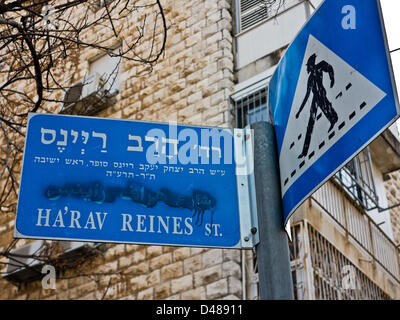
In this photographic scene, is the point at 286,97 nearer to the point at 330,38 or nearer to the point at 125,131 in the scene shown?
the point at 330,38

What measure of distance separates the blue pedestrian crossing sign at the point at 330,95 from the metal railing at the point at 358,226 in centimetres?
553

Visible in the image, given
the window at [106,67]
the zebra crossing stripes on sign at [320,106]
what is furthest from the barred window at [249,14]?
the zebra crossing stripes on sign at [320,106]

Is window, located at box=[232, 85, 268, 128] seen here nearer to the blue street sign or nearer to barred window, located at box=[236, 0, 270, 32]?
barred window, located at box=[236, 0, 270, 32]

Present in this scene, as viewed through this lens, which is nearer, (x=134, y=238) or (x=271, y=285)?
(x=271, y=285)

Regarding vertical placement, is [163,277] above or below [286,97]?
above

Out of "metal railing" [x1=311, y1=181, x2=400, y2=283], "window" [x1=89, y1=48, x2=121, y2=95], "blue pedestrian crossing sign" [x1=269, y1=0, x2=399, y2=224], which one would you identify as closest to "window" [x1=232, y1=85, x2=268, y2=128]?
"metal railing" [x1=311, y1=181, x2=400, y2=283]

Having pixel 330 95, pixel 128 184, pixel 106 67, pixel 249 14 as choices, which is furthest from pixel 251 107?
pixel 330 95

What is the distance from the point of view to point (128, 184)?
3172 mm

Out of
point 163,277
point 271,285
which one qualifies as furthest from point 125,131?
point 163,277

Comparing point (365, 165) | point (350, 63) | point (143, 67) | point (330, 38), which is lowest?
point (350, 63)

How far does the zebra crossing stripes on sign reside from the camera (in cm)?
237

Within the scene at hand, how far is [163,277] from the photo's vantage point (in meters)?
9.20

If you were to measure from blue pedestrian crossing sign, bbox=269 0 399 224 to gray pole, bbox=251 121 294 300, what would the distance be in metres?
0.05
